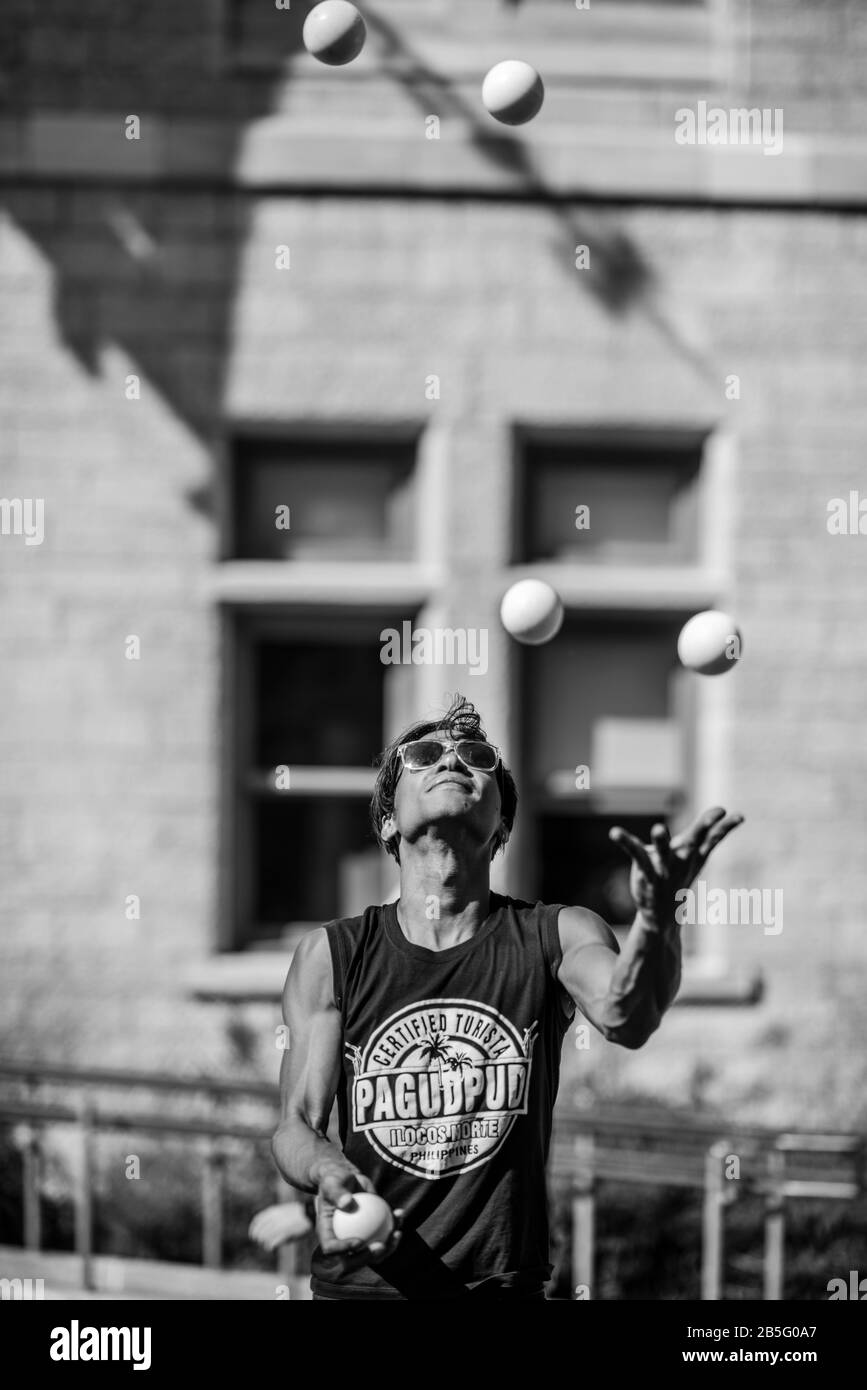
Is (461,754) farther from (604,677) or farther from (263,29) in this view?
(263,29)

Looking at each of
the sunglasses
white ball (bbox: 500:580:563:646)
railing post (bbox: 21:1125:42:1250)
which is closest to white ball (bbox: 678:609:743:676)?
white ball (bbox: 500:580:563:646)

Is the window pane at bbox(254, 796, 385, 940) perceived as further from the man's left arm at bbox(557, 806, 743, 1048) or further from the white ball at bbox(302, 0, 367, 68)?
the man's left arm at bbox(557, 806, 743, 1048)

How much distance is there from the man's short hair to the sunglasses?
0.04 meters

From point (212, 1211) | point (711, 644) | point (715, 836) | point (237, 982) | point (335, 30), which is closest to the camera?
point (715, 836)

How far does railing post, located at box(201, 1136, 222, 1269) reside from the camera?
5477 mm

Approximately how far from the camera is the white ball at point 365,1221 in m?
2.71

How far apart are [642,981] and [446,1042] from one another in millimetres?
450

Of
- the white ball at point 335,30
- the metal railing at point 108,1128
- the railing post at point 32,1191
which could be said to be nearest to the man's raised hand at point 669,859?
the metal railing at point 108,1128

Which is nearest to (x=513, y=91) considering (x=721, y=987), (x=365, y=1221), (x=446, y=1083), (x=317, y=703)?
(x=317, y=703)

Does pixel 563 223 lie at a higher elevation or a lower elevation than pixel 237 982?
higher

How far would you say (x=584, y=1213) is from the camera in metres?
5.29

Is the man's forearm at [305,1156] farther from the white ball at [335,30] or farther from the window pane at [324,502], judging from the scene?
the window pane at [324,502]
